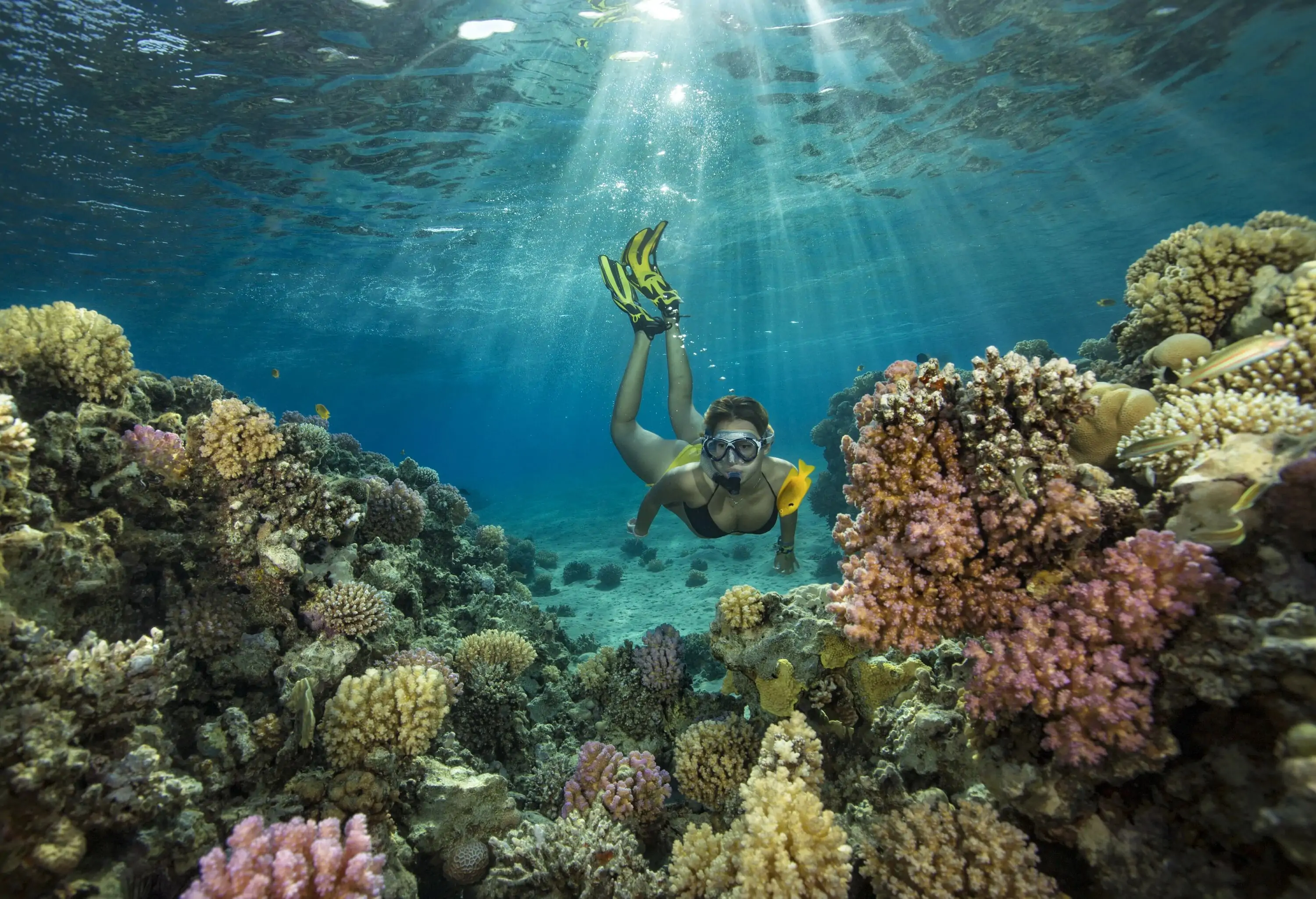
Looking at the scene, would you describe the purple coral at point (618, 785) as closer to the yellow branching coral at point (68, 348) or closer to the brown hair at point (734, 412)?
the brown hair at point (734, 412)

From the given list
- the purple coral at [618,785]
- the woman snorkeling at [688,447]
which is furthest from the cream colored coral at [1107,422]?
the purple coral at [618,785]

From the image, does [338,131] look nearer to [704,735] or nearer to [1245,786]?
[704,735]

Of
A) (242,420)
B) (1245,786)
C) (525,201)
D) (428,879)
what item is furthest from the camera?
(525,201)

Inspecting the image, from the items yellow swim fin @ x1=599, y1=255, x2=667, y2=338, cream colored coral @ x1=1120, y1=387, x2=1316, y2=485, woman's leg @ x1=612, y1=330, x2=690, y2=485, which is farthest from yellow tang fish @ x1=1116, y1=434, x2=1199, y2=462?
woman's leg @ x1=612, y1=330, x2=690, y2=485

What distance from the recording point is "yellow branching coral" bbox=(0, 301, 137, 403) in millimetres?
4891

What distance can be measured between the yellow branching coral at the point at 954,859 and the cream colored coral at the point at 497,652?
4333 mm

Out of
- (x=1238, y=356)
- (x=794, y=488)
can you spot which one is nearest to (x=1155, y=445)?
(x=1238, y=356)

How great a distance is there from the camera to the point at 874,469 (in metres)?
3.12

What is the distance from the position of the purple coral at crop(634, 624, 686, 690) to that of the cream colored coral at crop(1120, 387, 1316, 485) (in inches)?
158

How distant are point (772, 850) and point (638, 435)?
6.90 meters

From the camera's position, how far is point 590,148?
56.6 ft

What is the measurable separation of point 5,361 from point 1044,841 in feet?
28.7

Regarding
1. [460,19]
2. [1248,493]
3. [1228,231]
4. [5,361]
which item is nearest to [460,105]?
[460,19]

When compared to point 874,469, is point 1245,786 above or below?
below
